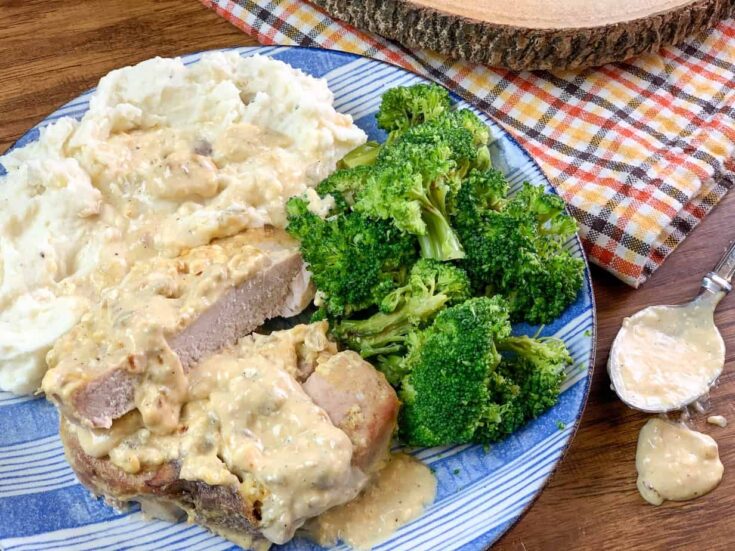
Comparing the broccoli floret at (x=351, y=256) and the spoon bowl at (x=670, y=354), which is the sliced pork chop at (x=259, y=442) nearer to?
the broccoli floret at (x=351, y=256)

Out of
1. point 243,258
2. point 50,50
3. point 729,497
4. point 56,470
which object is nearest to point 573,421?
point 729,497

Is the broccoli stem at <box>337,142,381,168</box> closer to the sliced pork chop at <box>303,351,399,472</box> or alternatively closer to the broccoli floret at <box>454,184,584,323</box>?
the broccoli floret at <box>454,184,584,323</box>

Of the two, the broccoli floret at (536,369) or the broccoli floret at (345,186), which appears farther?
the broccoli floret at (345,186)

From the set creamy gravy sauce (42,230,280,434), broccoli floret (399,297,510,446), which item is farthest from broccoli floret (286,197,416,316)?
broccoli floret (399,297,510,446)

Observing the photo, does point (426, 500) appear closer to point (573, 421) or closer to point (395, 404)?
point (395, 404)

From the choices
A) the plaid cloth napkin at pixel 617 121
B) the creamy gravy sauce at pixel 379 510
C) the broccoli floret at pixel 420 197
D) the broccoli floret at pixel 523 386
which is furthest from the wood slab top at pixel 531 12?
the creamy gravy sauce at pixel 379 510

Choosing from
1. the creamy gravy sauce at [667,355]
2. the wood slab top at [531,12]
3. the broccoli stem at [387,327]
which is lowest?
the creamy gravy sauce at [667,355]

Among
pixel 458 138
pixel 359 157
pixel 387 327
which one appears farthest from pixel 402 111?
pixel 387 327
